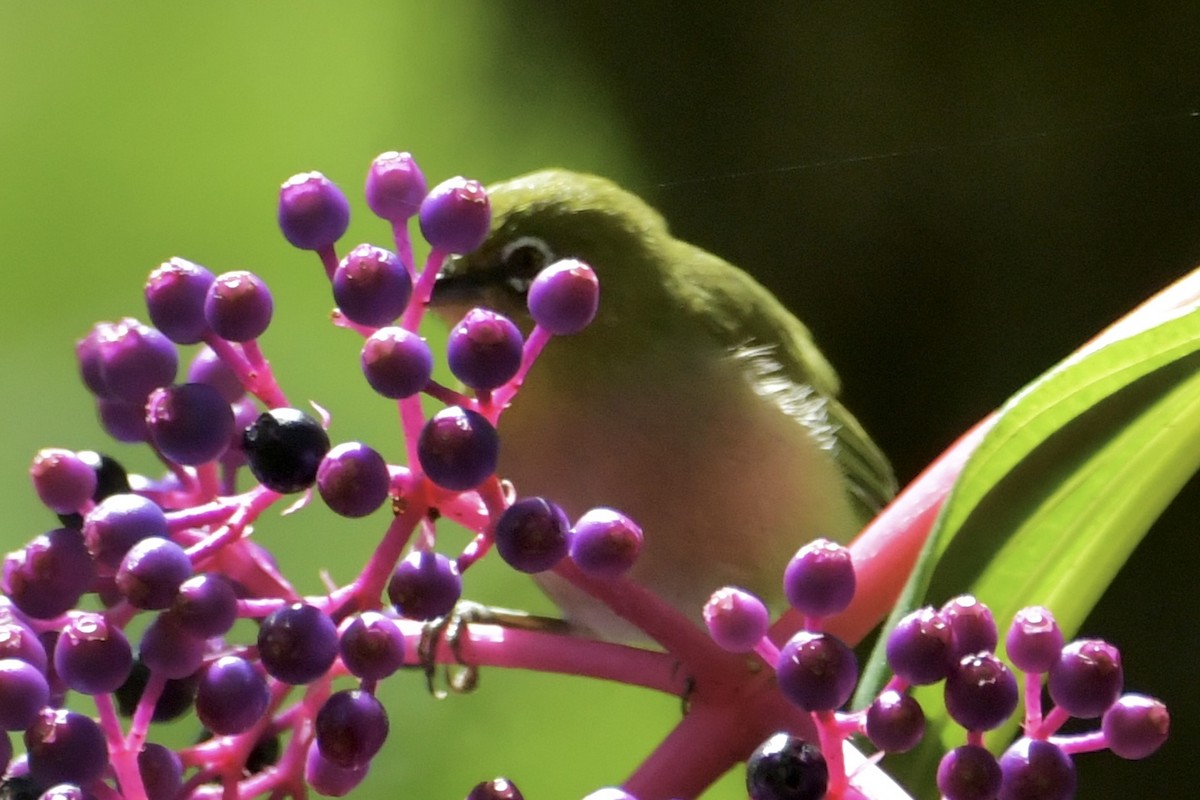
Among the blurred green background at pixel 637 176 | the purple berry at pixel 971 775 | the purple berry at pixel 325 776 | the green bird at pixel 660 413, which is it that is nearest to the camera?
the purple berry at pixel 971 775

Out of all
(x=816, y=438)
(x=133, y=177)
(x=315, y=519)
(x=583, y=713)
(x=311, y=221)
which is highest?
(x=311, y=221)

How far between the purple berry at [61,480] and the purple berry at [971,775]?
0.31m

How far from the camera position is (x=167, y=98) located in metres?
1.33

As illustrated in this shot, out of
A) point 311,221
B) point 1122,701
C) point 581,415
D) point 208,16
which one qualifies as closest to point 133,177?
point 208,16

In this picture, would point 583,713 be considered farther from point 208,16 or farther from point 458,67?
point 208,16

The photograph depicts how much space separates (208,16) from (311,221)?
1058 millimetres

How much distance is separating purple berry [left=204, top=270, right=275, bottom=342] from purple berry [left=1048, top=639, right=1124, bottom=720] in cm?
29

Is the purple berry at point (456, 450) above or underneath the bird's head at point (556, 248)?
above

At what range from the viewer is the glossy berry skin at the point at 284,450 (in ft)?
1.23

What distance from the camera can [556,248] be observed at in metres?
0.92

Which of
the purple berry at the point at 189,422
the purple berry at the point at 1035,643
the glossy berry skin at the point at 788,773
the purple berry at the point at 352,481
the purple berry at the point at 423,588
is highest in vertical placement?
the purple berry at the point at 189,422

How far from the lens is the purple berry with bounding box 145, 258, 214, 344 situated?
40 centimetres

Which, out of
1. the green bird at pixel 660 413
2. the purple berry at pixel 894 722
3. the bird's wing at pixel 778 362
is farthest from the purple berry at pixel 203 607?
the bird's wing at pixel 778 362

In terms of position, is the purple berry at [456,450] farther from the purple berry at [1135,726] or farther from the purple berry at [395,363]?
the purple berry at [1135,726]
